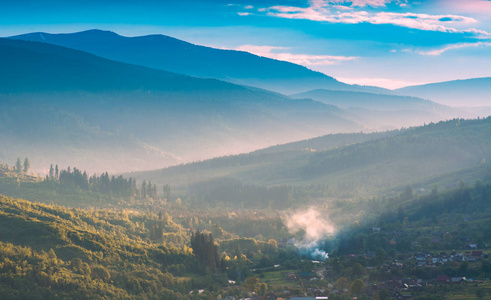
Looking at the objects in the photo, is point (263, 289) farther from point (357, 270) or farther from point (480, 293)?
point (480, 293)

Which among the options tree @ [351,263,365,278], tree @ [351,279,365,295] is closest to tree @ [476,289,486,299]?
tree @ [351,279,365,295]

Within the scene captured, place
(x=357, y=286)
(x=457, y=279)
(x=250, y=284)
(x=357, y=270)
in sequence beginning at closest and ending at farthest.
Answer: (x=357, y=286)
(x=457, y=279)
(x=250, y=284)
(x=357, y=270)

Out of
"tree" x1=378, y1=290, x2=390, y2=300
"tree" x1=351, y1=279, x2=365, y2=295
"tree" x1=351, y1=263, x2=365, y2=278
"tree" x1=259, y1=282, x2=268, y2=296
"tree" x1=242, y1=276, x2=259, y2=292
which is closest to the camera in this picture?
"tree" x1=378, y1=290, x2=390, y2=300

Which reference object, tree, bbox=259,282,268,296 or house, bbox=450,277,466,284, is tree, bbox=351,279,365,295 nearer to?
tree, bbox=259,282,268,296

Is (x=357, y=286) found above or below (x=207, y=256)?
below

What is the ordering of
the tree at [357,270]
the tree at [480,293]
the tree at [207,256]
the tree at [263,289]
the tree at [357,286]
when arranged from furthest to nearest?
the tree at [207,256]
the tree at [357,270]
the tree at [263,289]
the tree at [357,286]
the tree at [480,293]

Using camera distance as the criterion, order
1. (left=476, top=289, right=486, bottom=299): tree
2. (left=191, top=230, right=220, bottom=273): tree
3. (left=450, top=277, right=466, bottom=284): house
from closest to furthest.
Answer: (left=476, top=289, right=486, bottom=299): tree → (left=450, top=277, right=466, bottom=284): house → (left=191, top=230, right=220, bottom=273): tree

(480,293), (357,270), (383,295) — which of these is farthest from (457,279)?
(357,270)

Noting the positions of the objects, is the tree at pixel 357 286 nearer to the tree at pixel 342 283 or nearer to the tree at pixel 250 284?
the tree at pixel 342 283

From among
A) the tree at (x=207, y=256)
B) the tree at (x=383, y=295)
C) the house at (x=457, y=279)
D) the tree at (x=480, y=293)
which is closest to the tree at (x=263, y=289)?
the tree at (x=207, y=256)
